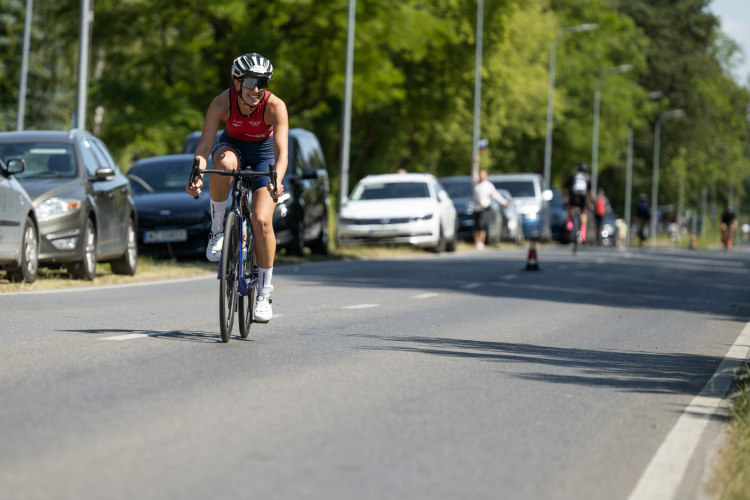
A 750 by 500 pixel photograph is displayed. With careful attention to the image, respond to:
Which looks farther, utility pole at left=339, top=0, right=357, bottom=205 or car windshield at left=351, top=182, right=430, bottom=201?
utility pole at left=339, top=0, right=357, bottom=205

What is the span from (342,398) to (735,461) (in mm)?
2180

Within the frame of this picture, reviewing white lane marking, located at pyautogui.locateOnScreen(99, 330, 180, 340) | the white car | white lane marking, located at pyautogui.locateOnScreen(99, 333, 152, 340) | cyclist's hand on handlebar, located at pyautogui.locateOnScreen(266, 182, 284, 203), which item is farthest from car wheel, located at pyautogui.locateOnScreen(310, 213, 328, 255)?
cyclist's hand on handlebar, located at pyautogui.locateOnScreen(266, 182, 284, 203)

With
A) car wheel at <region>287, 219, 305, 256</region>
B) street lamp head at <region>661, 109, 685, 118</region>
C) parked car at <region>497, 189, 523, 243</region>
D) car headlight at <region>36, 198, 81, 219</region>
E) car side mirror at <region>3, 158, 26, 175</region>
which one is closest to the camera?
car side mirror at <region>3, 158, 26, 175</region>

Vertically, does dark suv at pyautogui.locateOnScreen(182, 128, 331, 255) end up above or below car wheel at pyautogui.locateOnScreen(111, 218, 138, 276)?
above

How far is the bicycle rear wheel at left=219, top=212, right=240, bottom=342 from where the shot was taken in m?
10.2

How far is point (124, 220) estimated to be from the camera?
737 inches

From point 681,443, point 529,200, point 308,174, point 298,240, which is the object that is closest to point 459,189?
point 529,200

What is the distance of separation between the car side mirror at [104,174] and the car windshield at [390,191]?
1370 cm

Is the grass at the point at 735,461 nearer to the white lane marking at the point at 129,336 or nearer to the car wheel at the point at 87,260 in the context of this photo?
the white lane marking at the point at 129,336

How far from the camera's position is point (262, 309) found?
1089cm

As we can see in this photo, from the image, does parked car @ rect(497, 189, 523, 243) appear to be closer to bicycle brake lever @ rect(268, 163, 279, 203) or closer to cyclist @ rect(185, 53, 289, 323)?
cyclist @ rect(185, 53, 289, 323)

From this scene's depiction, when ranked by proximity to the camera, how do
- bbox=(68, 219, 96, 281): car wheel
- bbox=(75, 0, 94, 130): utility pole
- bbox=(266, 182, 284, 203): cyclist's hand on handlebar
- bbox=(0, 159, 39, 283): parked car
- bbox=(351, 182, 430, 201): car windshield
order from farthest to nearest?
bbox=(351, 182, 430, 201): car windshield
bbox=(75, 0, 94, 130): utility pole
bbox=(68, 219, 96, 281): car wheel
bbox=(0, 159, 39, 283): parked car
bbox=(266, 182, 284, 203): cyclist's hand on handlebar

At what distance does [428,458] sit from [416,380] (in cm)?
258

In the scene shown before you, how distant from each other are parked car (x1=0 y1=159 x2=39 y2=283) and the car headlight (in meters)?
0.40
